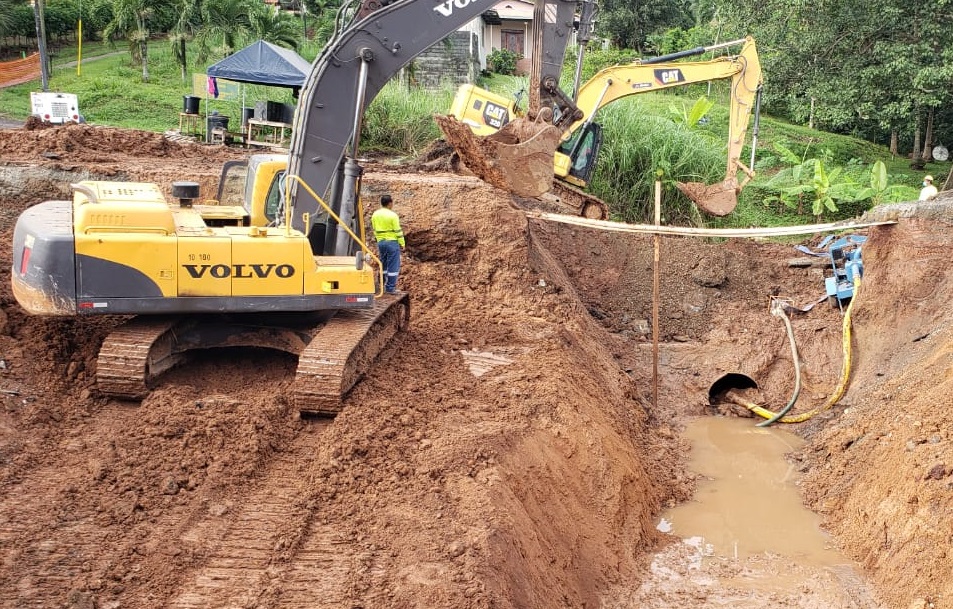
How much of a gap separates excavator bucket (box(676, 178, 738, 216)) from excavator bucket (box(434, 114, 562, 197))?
383 cm

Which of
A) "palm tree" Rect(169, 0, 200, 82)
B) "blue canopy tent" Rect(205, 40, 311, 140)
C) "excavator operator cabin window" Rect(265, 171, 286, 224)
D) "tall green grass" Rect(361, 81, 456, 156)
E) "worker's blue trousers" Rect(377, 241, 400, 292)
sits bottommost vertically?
"worker's blue trousers" Rect(377, 241, 400, 292)

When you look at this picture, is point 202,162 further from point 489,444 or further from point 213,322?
point 489,444

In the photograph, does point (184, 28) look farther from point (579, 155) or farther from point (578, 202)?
point (578, 202)

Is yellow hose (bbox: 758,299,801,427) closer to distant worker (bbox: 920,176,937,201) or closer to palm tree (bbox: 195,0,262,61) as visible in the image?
distant worker (bbox: 920,176,937,201)

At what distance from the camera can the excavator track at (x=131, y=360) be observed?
26.1 ft

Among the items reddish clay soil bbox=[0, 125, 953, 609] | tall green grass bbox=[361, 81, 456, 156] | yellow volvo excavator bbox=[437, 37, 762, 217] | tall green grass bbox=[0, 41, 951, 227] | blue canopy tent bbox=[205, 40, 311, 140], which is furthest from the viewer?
blue canopy tent bbox=[205, 40, 311, 140]

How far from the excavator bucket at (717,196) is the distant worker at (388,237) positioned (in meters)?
7.02

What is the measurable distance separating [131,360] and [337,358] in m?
1.76

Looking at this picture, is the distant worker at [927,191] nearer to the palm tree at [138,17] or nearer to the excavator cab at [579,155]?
the excavator cab at [579,155]

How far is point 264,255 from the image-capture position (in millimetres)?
8234

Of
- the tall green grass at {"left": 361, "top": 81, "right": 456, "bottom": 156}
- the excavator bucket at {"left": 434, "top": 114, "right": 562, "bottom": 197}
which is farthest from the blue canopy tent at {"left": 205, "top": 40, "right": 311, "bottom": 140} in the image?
the excavator bucket at {"left": 434, "top": 114, "right": 562, "bottom": 197}

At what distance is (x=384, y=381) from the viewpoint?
8.84 metres

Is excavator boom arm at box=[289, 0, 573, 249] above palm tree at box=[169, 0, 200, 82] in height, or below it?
below

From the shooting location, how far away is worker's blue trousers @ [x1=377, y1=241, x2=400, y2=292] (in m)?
10.0
